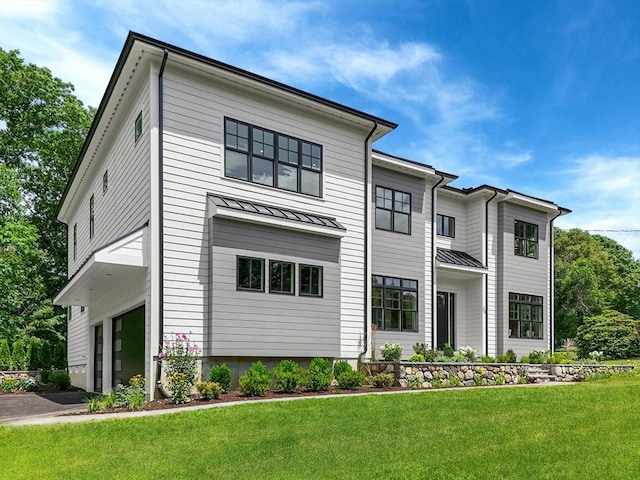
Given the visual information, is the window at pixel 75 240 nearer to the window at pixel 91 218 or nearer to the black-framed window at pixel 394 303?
the window at pixel 91 218

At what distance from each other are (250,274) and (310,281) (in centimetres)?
165

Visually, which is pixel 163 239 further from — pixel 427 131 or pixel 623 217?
pixel 623 217

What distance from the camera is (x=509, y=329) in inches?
798

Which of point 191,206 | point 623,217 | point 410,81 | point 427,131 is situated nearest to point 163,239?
point 191,206

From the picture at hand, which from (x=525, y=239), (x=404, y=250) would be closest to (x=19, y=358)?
(x=404, y=250)

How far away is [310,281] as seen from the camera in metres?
13.6

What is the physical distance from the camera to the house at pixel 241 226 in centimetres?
1188

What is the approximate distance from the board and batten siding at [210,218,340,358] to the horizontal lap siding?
112 inches

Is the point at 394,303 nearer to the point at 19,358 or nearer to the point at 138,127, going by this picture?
the point at 138,127

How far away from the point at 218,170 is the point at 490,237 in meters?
11.3

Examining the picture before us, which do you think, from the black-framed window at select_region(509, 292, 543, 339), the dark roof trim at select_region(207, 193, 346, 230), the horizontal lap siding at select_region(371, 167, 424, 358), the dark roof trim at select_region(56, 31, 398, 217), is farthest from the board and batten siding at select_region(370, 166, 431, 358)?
the black-framed window at select_region(509, 292, 543, 339)

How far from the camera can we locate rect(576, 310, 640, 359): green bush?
949 inches

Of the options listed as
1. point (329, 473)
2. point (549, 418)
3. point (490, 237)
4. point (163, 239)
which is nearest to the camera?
point (329, 473)

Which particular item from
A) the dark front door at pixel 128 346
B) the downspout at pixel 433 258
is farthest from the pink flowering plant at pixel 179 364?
the downspout at pixel 433 258
